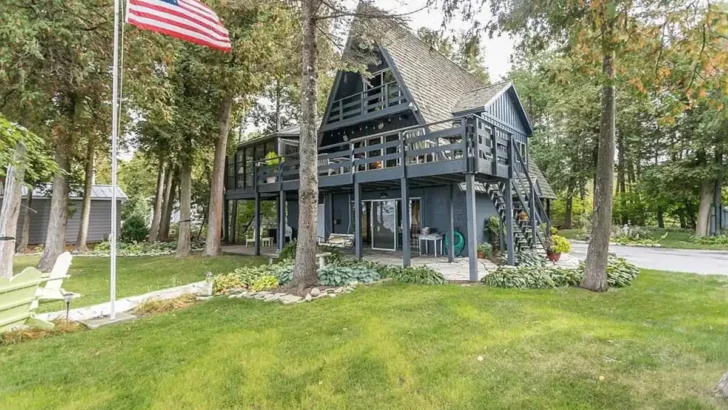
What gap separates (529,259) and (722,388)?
6.92 m

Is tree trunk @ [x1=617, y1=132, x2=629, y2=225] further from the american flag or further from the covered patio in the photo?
the american flag

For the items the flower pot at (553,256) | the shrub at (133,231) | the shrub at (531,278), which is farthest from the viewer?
the shrub at (133,231)

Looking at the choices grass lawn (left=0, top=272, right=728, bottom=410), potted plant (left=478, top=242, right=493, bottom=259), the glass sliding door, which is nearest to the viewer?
grass lawn (left=0, top=272, right=728, bottom=410)

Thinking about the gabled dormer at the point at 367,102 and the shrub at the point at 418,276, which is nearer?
the shrub at the point at 418,276

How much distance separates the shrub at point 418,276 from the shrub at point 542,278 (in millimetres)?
949

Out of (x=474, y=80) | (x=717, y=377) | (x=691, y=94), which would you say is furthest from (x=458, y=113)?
(x=717, y=377)

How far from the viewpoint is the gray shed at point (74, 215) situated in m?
18.8

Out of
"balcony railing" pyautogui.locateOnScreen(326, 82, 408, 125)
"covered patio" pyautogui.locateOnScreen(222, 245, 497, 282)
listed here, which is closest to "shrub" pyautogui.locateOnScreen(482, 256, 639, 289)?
"covered patio" pyautogui.locateOnScreen(222, 245, 497, 282)

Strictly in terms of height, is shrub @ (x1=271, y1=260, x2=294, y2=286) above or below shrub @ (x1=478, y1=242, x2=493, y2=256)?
below

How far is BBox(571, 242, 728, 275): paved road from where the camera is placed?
33.3 feet

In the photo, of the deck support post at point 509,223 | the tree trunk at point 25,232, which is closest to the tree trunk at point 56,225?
the tree trunk at point 25,232

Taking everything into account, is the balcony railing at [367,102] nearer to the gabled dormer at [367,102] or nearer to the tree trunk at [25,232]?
the gabled dormer at [367,102]

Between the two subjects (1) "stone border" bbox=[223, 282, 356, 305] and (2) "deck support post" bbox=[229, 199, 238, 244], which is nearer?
(1) "stone border" bbox=[223, 282, 356, 305]

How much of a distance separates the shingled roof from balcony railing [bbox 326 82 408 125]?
2.10ft
